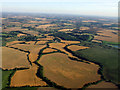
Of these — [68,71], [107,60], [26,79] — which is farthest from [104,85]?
[26,79]

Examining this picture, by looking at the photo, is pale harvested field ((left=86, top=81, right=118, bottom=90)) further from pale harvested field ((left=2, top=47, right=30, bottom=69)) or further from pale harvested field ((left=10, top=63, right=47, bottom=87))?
pale harvested field ((left=2, top=47, right=30, bottom=69))

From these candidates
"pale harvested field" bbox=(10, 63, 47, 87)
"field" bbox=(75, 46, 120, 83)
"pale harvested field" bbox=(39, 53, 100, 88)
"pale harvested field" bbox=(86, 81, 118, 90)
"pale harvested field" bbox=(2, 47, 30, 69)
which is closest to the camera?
"pale harvested field" bbox=(86, 81, 118, 90)

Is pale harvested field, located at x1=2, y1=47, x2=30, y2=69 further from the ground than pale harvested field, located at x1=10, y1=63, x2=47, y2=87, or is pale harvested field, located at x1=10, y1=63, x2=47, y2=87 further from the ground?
pale harvested field, located at x1=2, y1=47, x2=30, y2=69

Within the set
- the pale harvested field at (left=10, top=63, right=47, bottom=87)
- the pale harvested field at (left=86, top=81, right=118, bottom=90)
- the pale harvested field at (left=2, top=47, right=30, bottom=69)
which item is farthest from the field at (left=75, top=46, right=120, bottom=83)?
the pale harvested field at (left=2, top=47, right=30, bottom=69)

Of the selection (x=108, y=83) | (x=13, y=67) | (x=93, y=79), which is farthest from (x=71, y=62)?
(x=13, y=67)

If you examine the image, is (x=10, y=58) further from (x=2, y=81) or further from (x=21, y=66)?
(x=2, y=81)

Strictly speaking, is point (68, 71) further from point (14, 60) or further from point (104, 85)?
point (14, 60)
